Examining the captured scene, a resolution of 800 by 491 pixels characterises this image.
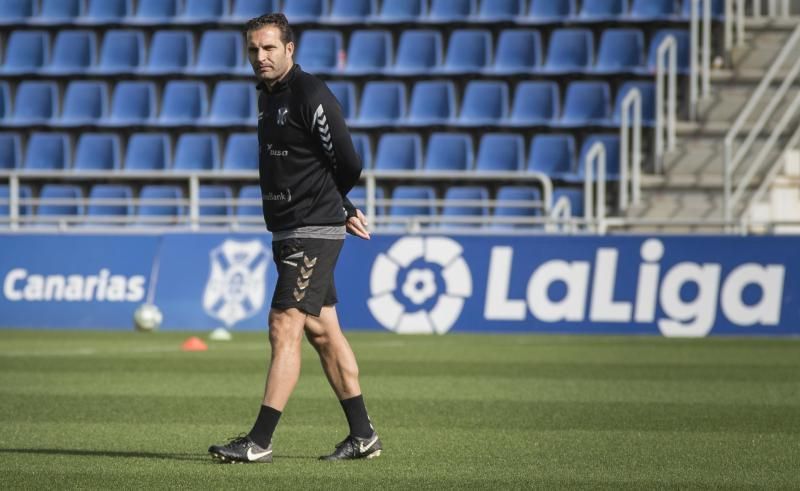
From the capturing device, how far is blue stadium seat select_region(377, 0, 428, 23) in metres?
23.8

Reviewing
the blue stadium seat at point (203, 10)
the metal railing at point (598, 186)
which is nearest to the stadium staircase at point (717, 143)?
the metal railing at point (598, 186)

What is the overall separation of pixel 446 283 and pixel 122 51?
9.09 metres

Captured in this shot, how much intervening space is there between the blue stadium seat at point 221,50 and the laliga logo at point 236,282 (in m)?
6.51

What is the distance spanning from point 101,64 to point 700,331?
38.4 feet

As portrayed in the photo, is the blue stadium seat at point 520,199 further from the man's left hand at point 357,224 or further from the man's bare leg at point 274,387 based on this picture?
the man's bare leg at point 274,387

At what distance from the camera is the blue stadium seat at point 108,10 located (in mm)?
24859

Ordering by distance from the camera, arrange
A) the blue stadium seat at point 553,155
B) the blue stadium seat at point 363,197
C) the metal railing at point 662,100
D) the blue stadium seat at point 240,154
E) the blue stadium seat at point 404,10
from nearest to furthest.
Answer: the metal railing at point 662,100
the blue stadium seat at point 363,197
the blue stadium seat at point 553,155
the blue stadium seat at point 240,154
the blue stadium seat at point 404,10

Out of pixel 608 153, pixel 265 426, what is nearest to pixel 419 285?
pixel 608 153

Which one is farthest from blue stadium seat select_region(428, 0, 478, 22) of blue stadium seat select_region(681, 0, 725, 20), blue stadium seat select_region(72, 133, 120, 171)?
blue stadium seat select_region(72, 133, 120, 171)

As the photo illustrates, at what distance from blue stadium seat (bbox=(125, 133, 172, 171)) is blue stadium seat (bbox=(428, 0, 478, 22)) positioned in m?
4.70

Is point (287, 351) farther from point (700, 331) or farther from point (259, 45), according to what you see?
point (700, 331)

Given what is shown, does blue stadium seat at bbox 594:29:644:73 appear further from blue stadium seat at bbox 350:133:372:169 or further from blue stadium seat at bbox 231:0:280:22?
blue stadium seat at bbox 231:0:280:22

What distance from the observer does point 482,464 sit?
6.69 metres

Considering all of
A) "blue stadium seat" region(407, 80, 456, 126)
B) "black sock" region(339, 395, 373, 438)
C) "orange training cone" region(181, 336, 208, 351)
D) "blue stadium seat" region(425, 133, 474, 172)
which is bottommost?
"orange training cone" region(181, 336, 208, 351)
